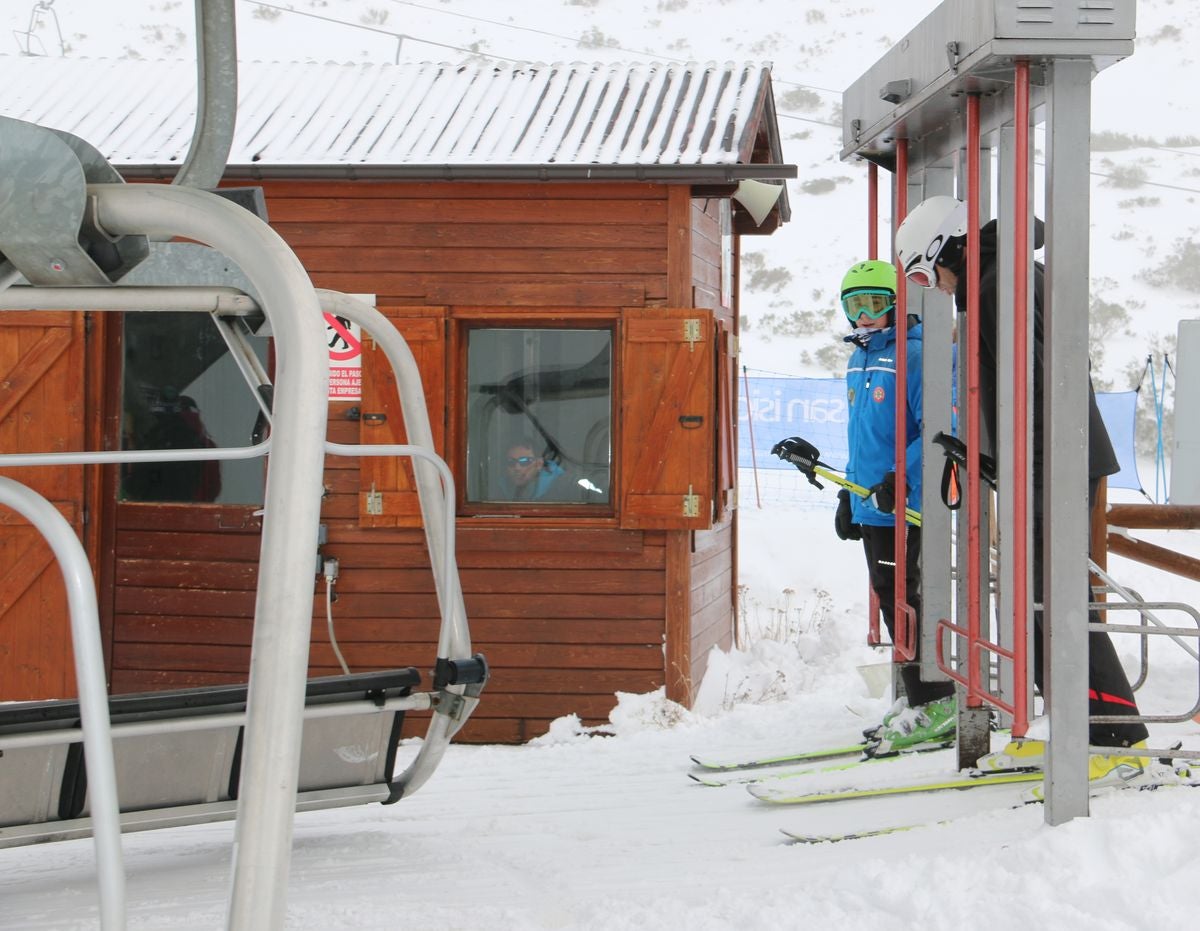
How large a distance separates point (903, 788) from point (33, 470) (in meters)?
4.91

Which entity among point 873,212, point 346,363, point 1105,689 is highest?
point 873,212

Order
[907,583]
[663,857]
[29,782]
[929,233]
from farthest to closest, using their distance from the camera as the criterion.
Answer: [907,583] → [929,233] → [663,857] → [29,782]

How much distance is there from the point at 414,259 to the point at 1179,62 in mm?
65684

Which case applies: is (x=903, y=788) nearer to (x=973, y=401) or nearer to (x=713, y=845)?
(x=713, y=845)

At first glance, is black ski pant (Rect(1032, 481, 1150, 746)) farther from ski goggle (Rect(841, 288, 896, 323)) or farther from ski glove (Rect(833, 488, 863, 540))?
ski glove (Rect(833, 488, 863, 540))

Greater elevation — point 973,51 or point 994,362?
point 973,51

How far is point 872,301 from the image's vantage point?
18.8ft

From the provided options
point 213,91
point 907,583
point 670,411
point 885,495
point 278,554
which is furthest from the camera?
point 670,411

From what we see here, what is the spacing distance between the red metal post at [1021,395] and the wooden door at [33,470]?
202 inches

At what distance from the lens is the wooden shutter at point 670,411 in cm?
710

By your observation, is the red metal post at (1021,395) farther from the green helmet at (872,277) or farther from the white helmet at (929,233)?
→ the green helmet at (872,277)

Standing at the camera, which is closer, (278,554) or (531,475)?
(278,554)

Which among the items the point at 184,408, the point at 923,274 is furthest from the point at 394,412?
the point at 923,274

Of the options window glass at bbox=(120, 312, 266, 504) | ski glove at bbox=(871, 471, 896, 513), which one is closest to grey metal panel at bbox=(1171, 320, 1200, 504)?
ski glove at bbox=(871, 471, 896, 513)
